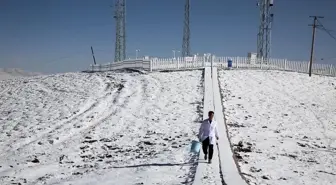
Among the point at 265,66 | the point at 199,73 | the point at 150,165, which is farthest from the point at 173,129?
the point at 265,66

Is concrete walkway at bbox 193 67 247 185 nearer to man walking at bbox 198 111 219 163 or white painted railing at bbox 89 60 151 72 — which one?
man walking at bbox 198 111 219 163

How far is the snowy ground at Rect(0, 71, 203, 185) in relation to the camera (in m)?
11.3

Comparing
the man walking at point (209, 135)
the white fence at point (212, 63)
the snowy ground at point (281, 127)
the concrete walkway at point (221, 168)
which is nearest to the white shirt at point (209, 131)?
the man walking at point (209, 135)

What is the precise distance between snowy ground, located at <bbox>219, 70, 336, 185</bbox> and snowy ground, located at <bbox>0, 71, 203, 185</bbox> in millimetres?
1911

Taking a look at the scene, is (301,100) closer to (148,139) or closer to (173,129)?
(173,129)

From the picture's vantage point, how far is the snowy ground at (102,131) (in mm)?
11258

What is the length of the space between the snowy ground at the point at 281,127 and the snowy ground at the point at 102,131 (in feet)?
6.27

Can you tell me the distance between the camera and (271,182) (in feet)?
33.4

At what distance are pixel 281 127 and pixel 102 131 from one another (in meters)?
7.98

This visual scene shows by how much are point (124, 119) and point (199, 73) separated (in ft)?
45.3

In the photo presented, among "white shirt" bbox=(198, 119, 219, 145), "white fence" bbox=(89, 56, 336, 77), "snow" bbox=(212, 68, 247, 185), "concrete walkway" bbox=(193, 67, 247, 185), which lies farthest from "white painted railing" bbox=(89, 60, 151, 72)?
"white shirt" bbox=(198, 119, 219, 145)

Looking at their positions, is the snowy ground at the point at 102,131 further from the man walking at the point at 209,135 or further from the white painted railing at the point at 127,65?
the white painted railing at the point at 127,65

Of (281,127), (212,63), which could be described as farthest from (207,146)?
(212,63)

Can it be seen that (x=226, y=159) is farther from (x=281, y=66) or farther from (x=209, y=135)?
(x=281, y=66)
